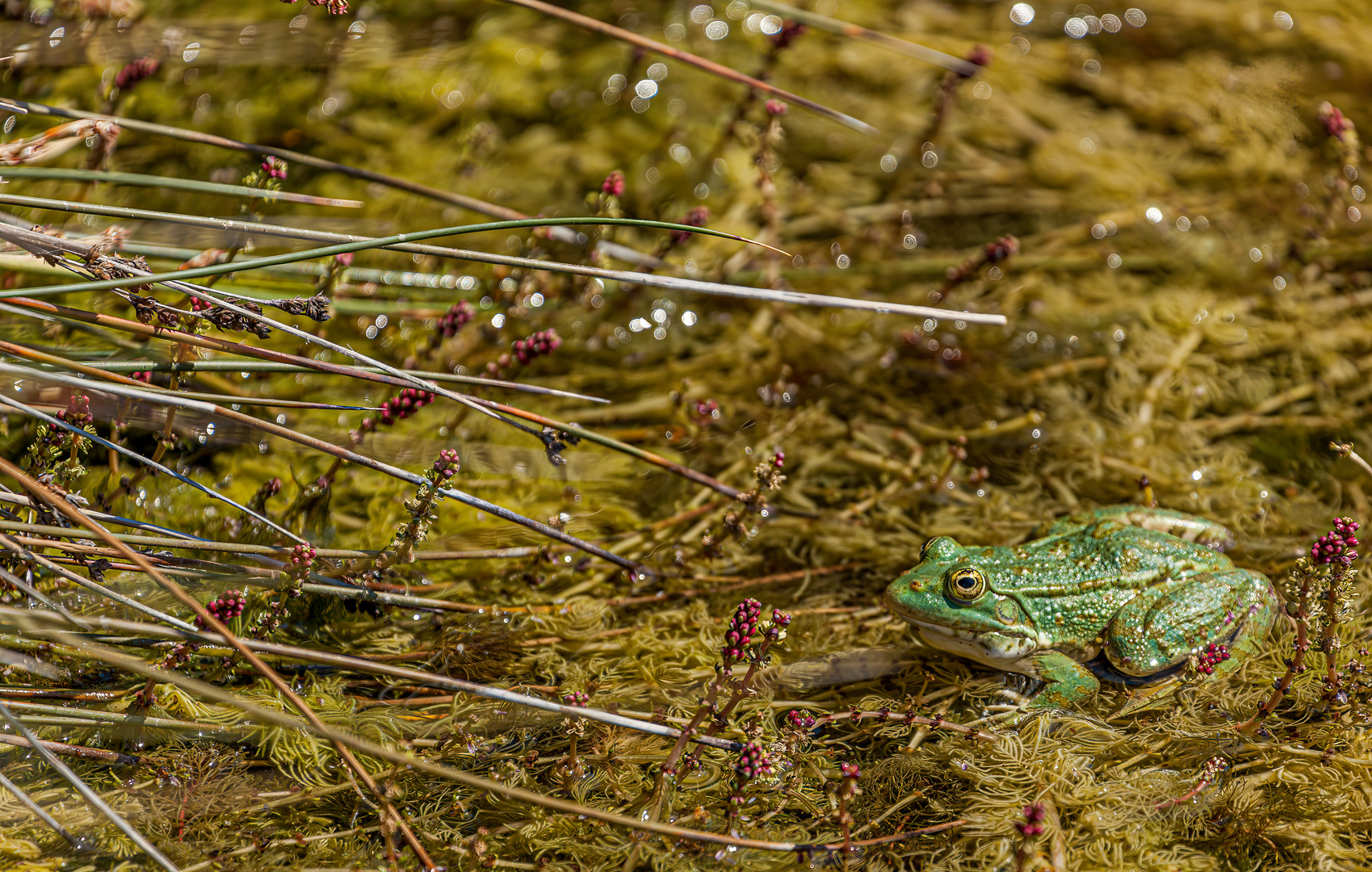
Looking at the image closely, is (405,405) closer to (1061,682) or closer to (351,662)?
(351,662)

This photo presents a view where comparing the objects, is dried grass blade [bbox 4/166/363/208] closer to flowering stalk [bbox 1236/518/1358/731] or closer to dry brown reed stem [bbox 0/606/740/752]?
dry brown reed stem [bbox 0/606/740/752]

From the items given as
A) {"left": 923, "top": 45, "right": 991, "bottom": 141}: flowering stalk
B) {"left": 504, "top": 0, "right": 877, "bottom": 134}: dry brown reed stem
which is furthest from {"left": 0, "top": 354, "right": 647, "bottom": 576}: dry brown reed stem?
{"left": 923, "top": 45, "right": 991, "bottom": 141}: flowering stalk

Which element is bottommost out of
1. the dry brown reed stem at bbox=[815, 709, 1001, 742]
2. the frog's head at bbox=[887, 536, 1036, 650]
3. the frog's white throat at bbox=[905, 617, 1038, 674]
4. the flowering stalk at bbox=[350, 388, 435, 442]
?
the dry brown reed stem at bbox=[815, 709, 1001, 742]

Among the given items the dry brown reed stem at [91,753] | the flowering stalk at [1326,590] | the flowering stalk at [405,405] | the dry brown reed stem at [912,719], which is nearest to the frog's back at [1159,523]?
the flowering stalk at [1326,590]

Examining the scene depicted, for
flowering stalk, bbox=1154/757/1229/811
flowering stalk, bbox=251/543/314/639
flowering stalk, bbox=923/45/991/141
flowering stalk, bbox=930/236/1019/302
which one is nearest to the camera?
flowering stalk, bbox=1154/757/1229/811

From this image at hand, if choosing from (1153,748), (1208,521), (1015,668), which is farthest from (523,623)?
(1208,521)

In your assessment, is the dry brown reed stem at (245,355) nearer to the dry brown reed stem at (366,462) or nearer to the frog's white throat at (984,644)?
the dry brown reed stem at (366,462)

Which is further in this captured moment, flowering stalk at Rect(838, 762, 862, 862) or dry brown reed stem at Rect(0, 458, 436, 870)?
flowering stalk at Rect(838, 762, 862, 862)

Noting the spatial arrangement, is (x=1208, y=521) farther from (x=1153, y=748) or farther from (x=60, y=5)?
(x=60, y=5)
